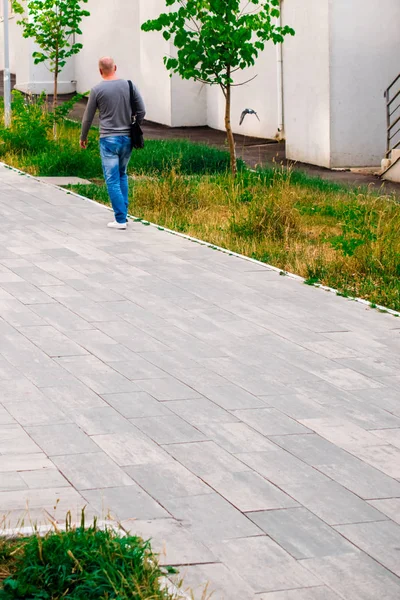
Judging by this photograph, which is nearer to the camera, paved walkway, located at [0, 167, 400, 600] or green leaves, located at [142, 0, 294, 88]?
paved walkway, located at [0, 167, 400, 600]

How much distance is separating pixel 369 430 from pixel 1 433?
1.99 metres

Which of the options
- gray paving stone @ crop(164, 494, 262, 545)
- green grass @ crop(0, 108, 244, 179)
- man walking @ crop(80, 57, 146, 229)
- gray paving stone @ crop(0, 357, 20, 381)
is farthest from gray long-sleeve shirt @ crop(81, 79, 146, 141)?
gray paving stone @ crop(164, 494, 262, 545)

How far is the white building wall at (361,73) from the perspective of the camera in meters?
20.0

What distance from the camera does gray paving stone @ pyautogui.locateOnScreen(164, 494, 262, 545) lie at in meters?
4.66

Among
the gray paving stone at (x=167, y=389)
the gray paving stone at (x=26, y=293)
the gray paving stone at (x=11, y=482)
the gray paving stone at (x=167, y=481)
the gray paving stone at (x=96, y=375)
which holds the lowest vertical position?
the gray paving stone at (x=167, y=481)

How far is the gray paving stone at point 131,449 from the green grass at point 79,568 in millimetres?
1295

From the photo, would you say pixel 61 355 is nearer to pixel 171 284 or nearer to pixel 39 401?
pixel 39 401

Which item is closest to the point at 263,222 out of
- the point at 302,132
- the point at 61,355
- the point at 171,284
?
the point at 171,284

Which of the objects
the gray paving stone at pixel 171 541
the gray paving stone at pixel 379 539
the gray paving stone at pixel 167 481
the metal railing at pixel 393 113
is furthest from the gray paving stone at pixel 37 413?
the metal railing at pixel 393 113

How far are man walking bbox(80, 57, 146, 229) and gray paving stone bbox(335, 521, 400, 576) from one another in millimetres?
8210

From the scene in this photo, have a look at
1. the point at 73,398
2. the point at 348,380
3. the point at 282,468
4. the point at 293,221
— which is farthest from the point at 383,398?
the point at 293,221

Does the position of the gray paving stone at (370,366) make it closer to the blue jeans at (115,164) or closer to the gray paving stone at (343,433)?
the gray paving stone at (343,433)

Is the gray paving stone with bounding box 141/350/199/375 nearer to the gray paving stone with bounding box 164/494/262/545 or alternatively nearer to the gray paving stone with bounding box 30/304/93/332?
the gray paving stone with bounding box 30/304/93/332

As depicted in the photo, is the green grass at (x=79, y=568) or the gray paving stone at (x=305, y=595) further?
the gray paving stone at (x=305, y=595)
